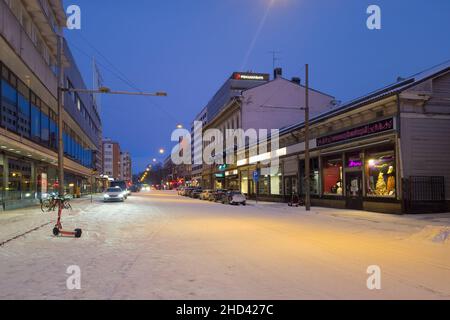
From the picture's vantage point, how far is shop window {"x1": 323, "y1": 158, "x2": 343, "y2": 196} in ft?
106

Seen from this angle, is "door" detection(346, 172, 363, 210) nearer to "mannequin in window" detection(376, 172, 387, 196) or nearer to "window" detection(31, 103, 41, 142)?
"mannequin in window" detection(376, 172, 387, 196)

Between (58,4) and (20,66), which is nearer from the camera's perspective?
(20,66)

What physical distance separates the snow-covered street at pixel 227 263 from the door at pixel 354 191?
12.2 metres

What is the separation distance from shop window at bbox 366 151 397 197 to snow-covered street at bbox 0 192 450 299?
9.01m

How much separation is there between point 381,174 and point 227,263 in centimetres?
1924

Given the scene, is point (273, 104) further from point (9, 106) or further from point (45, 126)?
point (9, 106)

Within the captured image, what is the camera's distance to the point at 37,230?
17.3m

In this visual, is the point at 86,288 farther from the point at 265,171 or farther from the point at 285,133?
the point at 265,171

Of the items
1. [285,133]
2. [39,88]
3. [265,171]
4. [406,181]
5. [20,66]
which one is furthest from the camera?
[265,171]

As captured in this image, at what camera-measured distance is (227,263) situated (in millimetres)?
10062
